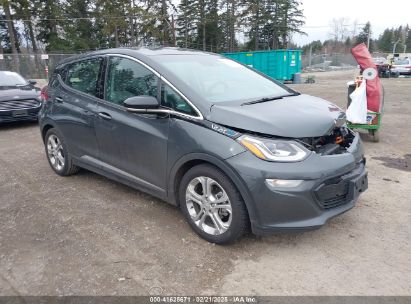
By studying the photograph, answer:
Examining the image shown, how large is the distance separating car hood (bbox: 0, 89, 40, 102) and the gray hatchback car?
5.24 metres

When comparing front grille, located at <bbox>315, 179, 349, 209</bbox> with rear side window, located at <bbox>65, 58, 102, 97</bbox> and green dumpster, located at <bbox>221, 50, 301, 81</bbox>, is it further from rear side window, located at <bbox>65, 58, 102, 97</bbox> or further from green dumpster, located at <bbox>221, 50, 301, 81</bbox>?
green dumpster, located at <bbox>221, 50, 301, 81</bbox>

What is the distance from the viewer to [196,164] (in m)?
3.27

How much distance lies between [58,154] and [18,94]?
489cm

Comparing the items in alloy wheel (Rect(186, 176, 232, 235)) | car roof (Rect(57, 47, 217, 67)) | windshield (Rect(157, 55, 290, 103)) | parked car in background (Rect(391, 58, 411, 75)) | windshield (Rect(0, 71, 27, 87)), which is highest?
car roof (Rect(57, 47, 217, 67))

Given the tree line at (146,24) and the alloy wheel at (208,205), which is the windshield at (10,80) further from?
the tree line at (146,24)

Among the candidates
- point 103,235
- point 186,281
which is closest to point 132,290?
point 186,281

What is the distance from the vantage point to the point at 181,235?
3.43 meters

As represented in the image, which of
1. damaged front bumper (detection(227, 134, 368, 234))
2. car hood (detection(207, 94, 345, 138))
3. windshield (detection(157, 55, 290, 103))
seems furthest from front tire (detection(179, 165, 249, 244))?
windshield (detection(157, 55, 290, 103))

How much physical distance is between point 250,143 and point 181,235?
115 centimetres

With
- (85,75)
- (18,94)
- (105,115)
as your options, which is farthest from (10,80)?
(105,115)

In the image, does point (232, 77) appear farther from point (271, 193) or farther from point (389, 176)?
point (389, 176)

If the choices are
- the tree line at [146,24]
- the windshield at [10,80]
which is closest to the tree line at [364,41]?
the tree line at [146,24]

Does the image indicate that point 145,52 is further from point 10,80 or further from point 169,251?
point 10,80

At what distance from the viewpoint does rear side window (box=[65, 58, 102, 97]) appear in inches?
169
